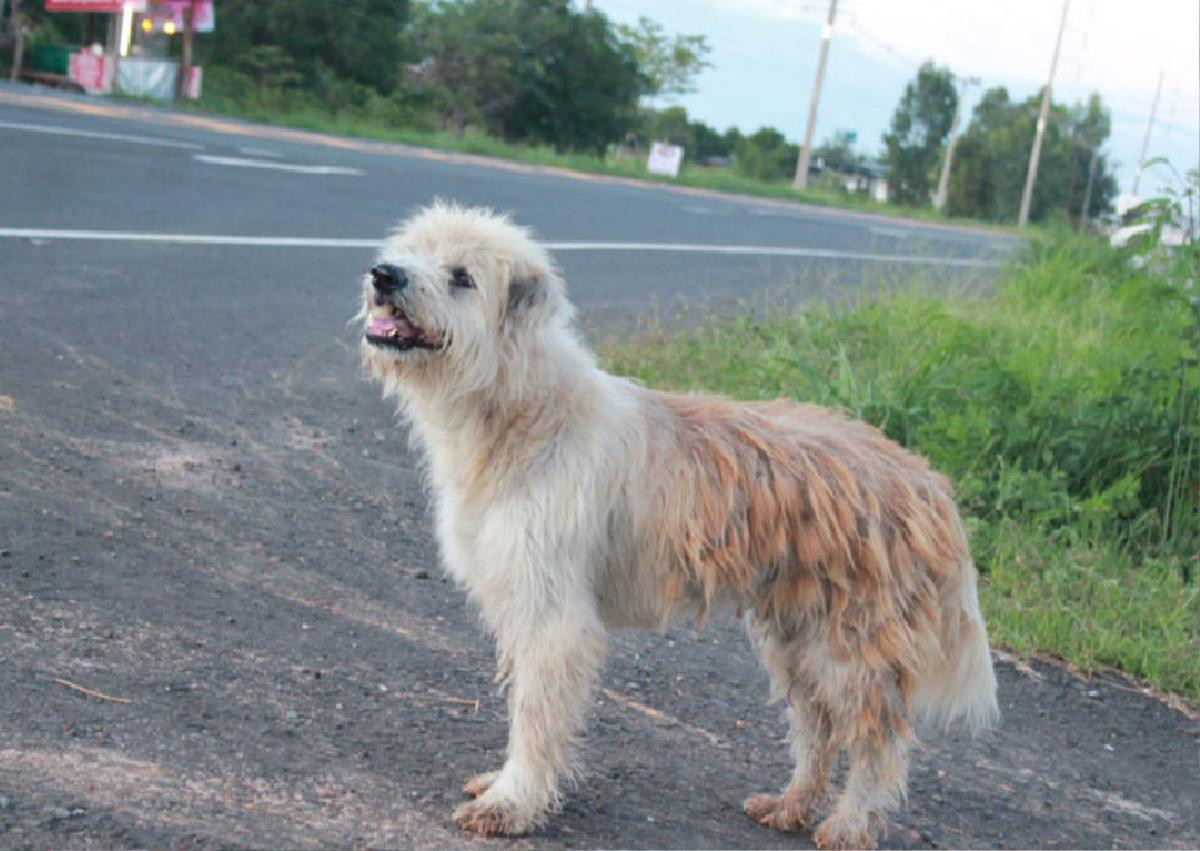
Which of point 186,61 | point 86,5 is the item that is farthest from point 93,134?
point 86,5

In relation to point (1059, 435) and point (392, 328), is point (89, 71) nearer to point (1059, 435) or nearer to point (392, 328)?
point (1059, 435)

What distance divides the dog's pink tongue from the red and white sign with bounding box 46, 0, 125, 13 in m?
41.9

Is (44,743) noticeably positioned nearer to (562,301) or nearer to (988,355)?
(562,301)

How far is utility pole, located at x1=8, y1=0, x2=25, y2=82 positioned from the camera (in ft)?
129

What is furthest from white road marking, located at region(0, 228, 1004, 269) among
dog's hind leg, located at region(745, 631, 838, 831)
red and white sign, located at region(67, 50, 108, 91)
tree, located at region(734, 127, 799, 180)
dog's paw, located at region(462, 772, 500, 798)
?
tree, located at region(734, 127, 799, 180)

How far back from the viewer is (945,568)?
4438 millimetres

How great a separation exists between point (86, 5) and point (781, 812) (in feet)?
145

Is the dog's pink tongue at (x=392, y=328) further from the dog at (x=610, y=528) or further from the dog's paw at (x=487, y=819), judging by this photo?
the dog's paw at (x=487, y=819)

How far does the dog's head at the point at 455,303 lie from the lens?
416 centimetres

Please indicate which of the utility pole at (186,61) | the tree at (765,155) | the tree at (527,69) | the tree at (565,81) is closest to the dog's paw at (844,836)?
the utility pole at (186,61)

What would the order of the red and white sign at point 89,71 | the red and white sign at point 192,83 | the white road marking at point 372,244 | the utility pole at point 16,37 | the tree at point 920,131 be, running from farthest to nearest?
the tree at point 920,131 → the utility pole at point 16,37 → the red and white sign at point 192,83 → the red and white sign at point 89,71 → the white road marking at point 372,244

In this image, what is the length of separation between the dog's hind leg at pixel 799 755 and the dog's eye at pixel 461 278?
4.54 ft

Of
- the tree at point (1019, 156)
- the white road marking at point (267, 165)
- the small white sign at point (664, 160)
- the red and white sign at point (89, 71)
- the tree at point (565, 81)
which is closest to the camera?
the white road marking at point (267, 165)

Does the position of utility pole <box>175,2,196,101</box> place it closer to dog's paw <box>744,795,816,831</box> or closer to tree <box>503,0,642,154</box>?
tree <box>503,0,642,154</box>
